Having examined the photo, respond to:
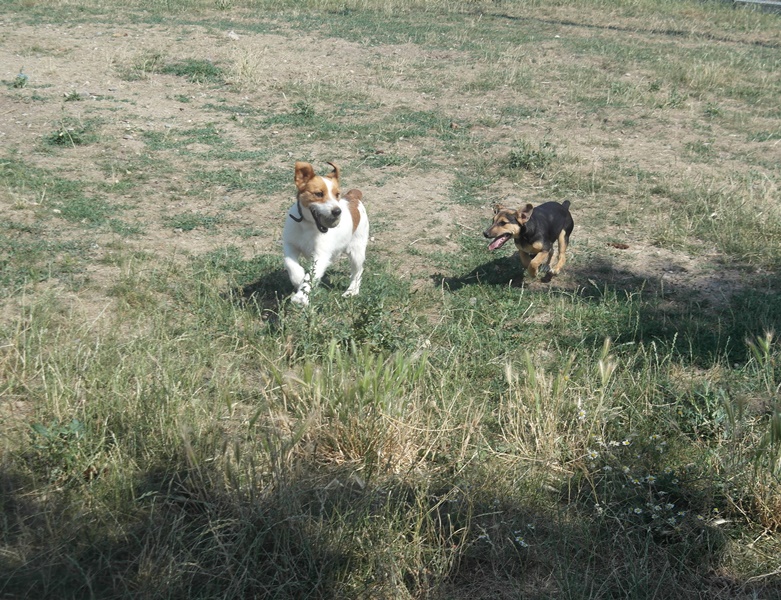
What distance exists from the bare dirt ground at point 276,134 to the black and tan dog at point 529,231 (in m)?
0.44

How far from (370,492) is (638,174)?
23.3 ft

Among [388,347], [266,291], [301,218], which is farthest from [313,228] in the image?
[388,347]

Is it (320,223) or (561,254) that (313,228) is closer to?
(320,223)

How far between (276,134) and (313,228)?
501 centimetres

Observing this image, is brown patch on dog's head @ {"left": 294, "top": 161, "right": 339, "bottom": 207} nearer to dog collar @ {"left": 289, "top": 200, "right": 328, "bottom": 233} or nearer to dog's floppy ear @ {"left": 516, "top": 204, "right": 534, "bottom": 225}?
dog collar @ {"left": 289, "top": 200, "right": 328, "bottom": 233}

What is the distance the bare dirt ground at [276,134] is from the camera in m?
7.66

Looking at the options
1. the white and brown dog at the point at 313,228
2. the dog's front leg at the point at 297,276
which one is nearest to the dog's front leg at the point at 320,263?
the white and brown dog at the point at 313,228

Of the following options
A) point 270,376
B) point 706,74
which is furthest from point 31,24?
point 270,376

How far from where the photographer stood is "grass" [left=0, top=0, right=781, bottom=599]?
3.58m

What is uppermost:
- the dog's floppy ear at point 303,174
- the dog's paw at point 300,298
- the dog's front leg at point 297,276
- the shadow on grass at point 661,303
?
the dog's floppy ear at point 303,174

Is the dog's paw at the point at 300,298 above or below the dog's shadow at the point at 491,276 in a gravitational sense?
above

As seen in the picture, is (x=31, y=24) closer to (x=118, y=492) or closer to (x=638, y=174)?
(x=638, y=174)

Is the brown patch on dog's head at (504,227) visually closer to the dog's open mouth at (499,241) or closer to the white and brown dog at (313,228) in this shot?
the dog's open mouth at (499,241)

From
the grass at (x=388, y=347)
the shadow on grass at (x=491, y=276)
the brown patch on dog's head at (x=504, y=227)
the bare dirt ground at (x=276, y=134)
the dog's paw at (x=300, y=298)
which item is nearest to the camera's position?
the grass at (x=388, y=347)
